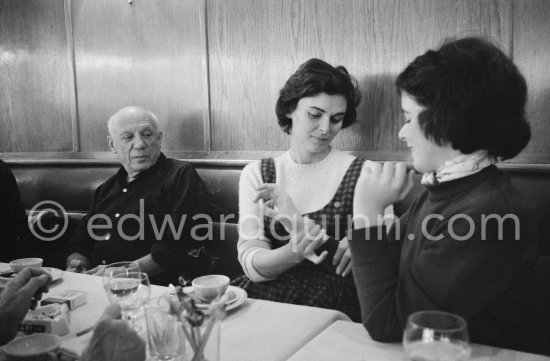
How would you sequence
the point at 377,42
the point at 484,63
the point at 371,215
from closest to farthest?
the point at 484,63 < the point at 371,215 < the point at 377,42

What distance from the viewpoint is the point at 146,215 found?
261 centimetres

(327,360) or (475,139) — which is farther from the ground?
(475,139)

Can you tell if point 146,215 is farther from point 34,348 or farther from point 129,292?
point 34,348

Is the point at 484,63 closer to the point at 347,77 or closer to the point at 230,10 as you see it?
the point at 347,77

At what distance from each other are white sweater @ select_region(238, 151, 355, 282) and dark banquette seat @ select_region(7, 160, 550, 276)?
381 mm

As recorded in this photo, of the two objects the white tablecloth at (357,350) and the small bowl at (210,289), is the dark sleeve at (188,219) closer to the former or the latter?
the small bowl at (210,289)

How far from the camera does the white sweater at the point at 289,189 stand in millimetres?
1986

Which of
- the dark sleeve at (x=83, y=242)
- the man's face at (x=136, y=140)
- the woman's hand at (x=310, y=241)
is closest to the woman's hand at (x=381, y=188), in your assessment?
the woman's hand at (x=310, y=241)

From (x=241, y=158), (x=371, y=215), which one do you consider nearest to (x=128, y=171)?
(x=241, y=158)

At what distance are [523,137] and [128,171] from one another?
2.10 m

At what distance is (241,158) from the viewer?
2979 mm

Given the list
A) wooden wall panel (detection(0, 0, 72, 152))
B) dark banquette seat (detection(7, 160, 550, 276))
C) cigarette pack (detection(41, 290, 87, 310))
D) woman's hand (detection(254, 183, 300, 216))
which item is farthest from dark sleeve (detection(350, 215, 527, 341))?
wooden wall panel (detection(0, 0, 72, 152))

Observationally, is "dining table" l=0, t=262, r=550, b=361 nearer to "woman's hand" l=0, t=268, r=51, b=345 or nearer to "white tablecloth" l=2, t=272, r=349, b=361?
"white tablecloth" l=2, t=272, r=349, b=361

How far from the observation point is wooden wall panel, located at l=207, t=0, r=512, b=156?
2396 millimetres
